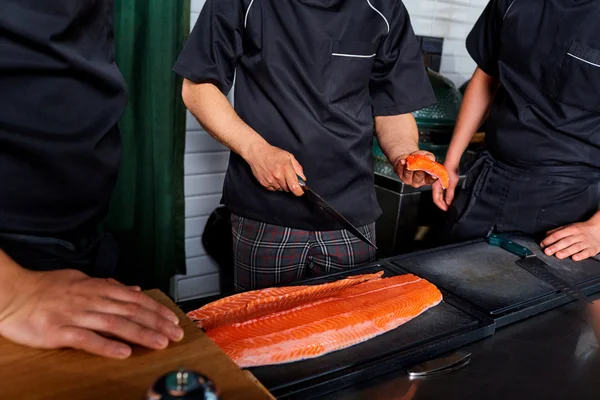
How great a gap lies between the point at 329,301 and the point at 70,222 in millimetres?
607

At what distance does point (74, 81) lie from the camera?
3.53 feet

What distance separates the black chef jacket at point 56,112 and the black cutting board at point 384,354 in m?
0.53

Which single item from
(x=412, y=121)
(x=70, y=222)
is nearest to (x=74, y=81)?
(x=70, y=222)

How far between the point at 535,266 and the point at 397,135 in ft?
2.09

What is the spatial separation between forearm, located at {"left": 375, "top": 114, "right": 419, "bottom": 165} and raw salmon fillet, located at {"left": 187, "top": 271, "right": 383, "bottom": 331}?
0.65 meters

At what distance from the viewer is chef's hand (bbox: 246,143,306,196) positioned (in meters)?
1.48

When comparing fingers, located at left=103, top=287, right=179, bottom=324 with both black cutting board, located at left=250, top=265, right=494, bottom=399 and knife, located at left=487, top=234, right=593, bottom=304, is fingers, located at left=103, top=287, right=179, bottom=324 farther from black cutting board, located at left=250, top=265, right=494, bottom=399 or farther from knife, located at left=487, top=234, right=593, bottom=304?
knife, located at left=487, top=234, right=593, bottom=304

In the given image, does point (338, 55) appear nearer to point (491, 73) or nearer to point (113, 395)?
point (491, 73)

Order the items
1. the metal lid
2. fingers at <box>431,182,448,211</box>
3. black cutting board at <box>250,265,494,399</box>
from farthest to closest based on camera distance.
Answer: the metal lid
fingers at <box>431,182,448,211</box>
black cutting board at <box>250,265,494,399</box>

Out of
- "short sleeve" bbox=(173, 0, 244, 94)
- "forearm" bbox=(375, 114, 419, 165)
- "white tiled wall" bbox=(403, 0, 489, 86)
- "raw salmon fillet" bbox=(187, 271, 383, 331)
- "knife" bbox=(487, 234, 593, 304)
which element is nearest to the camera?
"raw salmon fillet" bbox=(187, 271, 383, 331)

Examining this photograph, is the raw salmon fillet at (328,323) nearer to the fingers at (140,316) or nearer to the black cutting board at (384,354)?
the black cutting board at (384,354)

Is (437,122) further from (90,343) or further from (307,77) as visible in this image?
(90,343)

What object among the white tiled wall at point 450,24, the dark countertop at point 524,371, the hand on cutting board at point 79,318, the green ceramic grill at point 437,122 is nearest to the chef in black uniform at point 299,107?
the dark countertop at point 524,371

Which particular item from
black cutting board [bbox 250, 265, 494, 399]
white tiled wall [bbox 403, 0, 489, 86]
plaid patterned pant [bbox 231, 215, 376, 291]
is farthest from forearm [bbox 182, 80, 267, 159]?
white tiled wall [bbox 403, 0, 489, 86]
